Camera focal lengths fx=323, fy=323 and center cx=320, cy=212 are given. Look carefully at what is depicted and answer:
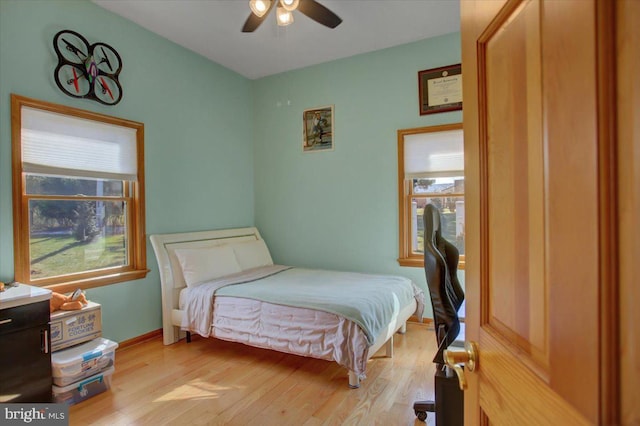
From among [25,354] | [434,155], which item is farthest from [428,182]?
[25,354]

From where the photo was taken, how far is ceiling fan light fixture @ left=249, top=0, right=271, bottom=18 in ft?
7.33

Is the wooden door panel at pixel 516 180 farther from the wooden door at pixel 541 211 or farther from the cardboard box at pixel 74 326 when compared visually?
the cardboard box at pixel 74 326

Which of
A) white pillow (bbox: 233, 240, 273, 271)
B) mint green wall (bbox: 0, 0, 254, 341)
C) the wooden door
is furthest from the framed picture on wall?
the wooden door

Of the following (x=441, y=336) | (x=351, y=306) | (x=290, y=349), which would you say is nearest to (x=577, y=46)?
(x=441, y=336)

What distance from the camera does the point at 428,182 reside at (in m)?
3.64

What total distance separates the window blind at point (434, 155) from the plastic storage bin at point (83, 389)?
3.29 meters

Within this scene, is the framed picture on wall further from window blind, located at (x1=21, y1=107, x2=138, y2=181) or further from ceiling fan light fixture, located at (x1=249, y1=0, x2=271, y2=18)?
window blind, located at (x1=21, y1=107, x2=138, y2=181)

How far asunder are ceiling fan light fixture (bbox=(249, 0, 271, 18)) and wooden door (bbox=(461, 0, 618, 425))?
6.16 ft

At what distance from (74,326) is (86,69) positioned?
2104 millimetres

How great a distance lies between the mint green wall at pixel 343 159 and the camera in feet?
12.1

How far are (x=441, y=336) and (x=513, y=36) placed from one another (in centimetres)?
144

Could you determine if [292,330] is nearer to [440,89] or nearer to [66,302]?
[66,302]

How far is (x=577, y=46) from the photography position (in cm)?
43

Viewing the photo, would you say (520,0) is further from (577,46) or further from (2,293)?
(2,293)
